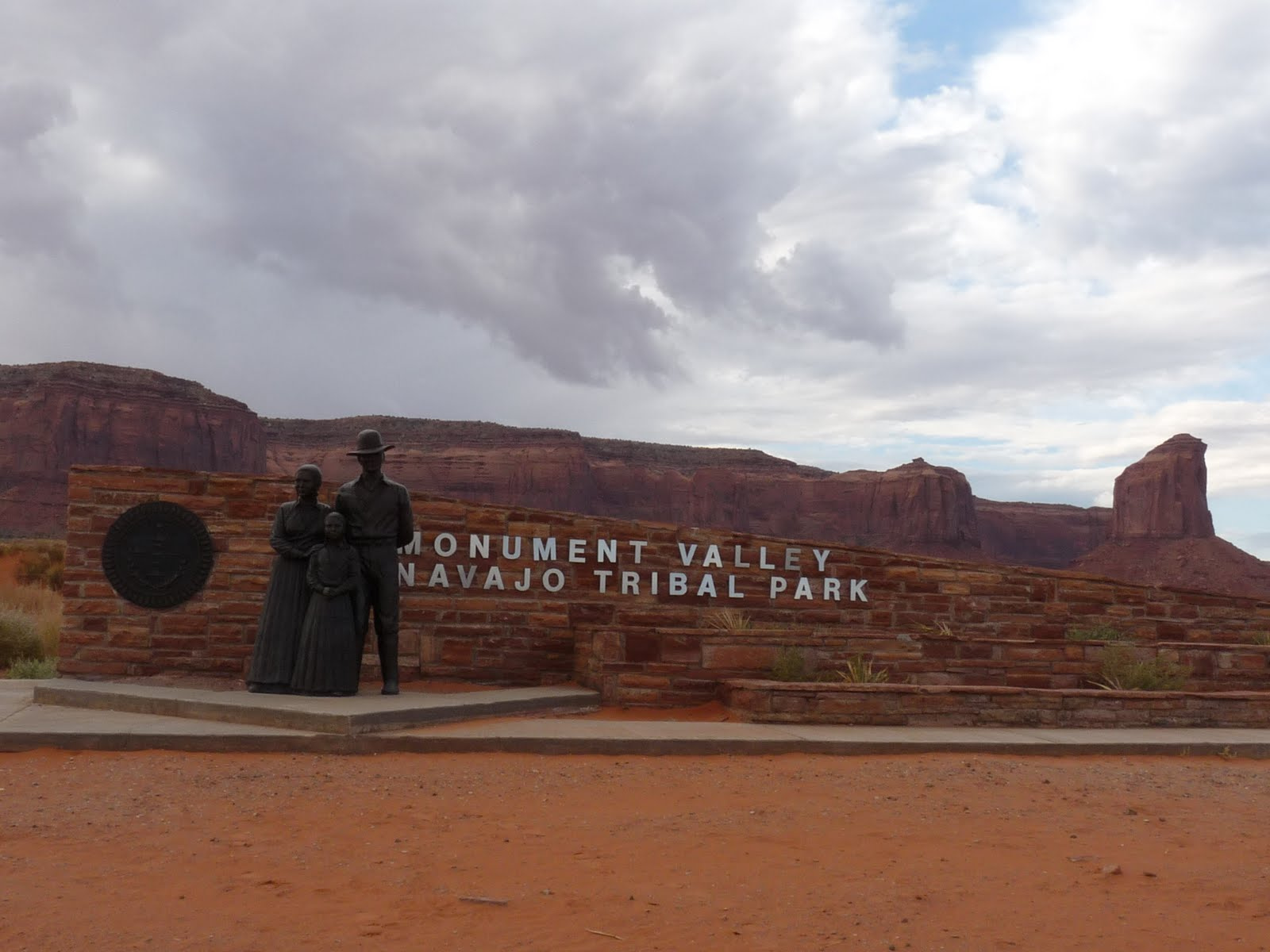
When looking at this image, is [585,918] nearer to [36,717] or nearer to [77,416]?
[36,717]

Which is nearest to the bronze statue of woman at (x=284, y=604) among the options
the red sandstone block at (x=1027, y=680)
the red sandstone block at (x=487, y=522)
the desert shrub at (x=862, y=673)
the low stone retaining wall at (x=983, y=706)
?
the red sandstone block at (x=487, y=522)

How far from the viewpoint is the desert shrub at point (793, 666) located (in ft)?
32.8

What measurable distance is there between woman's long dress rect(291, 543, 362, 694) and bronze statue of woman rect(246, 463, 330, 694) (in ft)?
0.32

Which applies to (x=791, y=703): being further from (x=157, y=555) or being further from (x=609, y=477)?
(x=609, y=477)

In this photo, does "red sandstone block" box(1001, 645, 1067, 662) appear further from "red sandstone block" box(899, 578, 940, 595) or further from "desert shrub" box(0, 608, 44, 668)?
"desert shrub" box(0, 608, 44, 668)

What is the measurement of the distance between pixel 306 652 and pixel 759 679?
4.07 metres

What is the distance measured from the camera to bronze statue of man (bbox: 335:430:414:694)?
9305 millimetres

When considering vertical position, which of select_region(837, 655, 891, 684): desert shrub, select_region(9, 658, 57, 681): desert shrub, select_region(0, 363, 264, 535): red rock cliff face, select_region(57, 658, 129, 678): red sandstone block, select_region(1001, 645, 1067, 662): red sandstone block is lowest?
select_region(9, 658, 57, 681): desert shrub

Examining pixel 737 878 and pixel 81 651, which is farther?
pixel 81 651

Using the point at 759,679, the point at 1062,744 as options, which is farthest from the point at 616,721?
the point at 1062,744

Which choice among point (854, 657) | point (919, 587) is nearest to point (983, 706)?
point (854, 657)

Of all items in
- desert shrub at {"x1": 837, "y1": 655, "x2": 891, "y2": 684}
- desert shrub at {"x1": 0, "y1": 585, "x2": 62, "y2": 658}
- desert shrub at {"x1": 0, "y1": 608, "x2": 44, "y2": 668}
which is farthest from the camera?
desert shrub at {"x1": 0, "y1": 585, "x2": 62, "y2": 658}

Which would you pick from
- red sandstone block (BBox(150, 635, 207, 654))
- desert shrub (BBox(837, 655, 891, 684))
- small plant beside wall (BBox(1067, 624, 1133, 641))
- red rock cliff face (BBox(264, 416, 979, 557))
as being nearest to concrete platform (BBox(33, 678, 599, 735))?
red sandstone block (BBox(150, 635, 207, 654))

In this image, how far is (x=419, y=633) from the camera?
439 inches
